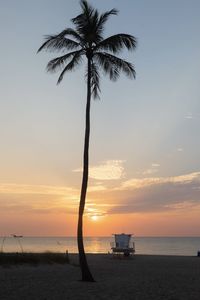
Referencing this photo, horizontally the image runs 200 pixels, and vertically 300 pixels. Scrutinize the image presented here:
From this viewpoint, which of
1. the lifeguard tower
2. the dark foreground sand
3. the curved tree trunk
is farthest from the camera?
the lifeguard tower

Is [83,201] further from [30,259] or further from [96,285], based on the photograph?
[30,259]

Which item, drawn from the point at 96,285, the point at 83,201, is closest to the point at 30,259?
the point at 83,201

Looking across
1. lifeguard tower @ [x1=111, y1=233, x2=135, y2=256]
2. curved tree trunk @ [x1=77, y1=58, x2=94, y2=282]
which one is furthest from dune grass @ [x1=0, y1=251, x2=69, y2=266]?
lifeguard tower @ [x1=111, y1=233, x2=135, y2=256]

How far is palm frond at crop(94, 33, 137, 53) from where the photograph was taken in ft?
72.7

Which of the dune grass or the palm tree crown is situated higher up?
the palm tree crown

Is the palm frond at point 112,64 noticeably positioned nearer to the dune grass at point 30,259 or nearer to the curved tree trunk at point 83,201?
the curved tree trunk at point 83,201

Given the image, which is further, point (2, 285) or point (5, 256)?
point (5, 256)

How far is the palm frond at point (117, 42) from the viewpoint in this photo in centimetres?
2217

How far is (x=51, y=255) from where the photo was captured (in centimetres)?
3247

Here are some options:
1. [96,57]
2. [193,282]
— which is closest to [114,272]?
[193,282]

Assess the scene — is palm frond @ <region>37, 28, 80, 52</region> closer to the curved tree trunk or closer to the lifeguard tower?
the curved tree trunk

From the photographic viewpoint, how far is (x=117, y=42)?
22.2 m

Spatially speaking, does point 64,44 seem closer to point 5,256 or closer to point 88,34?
point 88,34

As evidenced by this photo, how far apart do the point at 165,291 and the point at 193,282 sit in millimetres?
3688
